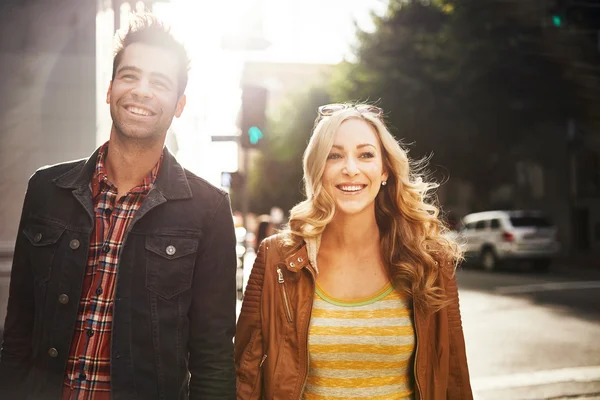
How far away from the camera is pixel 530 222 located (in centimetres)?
1983

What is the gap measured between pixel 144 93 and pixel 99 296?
738 mm

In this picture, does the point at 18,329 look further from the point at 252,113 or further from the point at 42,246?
the point at 252,113

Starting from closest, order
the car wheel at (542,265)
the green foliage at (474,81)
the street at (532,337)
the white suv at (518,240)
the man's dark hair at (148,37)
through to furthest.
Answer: the man's dark hair at (148,37) → the street at (532,337) → the white suv at (518,240) → the car wheel at (542,265) → the green foliage at (474,81)

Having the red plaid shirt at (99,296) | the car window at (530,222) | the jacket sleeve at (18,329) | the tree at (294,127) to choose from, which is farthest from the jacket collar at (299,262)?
the tree at (294,127)

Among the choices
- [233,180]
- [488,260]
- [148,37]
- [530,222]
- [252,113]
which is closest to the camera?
[148,37]

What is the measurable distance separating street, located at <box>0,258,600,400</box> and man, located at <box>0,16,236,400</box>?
1.46 meters

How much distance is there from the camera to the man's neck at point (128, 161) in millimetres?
2416

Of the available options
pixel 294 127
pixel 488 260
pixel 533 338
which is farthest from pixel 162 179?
pixel 294 127

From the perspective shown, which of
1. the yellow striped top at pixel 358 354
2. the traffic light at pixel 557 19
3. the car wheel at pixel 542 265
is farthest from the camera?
the car wheel at pixel 542 265

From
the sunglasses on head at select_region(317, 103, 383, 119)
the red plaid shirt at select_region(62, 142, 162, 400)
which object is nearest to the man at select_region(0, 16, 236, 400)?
the red plaid shirt at select_region(62, 142, 162, 400)

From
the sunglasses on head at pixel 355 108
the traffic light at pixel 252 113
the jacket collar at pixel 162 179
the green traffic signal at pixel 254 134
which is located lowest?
the jacket collar at pixel 162 179

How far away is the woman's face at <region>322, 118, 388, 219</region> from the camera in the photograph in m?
3.07

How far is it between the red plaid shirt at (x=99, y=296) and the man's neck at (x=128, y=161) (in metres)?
0.03

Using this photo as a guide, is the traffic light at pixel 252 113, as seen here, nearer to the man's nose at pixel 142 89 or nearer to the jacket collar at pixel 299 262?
the jacket collar at pixel 299 262
